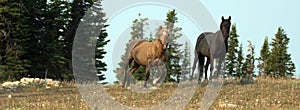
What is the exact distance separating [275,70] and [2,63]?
5851 cm

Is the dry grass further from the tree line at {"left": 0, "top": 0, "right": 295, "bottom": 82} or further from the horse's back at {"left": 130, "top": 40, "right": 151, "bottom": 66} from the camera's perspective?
A: the tree line at {"left": 0, "top": 0, "right": 295, "bottom": 82}

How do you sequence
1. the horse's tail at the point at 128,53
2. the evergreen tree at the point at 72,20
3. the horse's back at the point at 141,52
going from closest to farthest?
the horse's back at the point at 141,52 → the horse's tail at the point at 128,53 → the evergreen tree at the point at 72,20

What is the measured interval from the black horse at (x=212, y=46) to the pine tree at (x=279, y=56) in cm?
6431

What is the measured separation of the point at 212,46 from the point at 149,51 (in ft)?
12.9

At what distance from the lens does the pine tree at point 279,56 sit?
289ft

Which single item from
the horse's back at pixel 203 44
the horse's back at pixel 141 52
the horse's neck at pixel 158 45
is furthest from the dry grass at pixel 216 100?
the horse's back at pixel 203 44

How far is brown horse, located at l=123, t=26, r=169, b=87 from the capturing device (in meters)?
18.9

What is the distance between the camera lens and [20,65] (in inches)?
1694

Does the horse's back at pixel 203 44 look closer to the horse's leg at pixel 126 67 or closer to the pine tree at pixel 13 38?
the horse's leg at pixel 126 67

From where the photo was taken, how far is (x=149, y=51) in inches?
789

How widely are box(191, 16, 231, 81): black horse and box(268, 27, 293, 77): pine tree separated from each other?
211 feet

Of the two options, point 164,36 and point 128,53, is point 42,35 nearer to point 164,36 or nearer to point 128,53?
point 128,53

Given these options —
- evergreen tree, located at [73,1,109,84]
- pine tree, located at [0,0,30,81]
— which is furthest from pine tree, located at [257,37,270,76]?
pine tree, located at [0,0,30,81]

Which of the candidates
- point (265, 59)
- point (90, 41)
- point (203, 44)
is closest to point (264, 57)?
point (265, 59)
